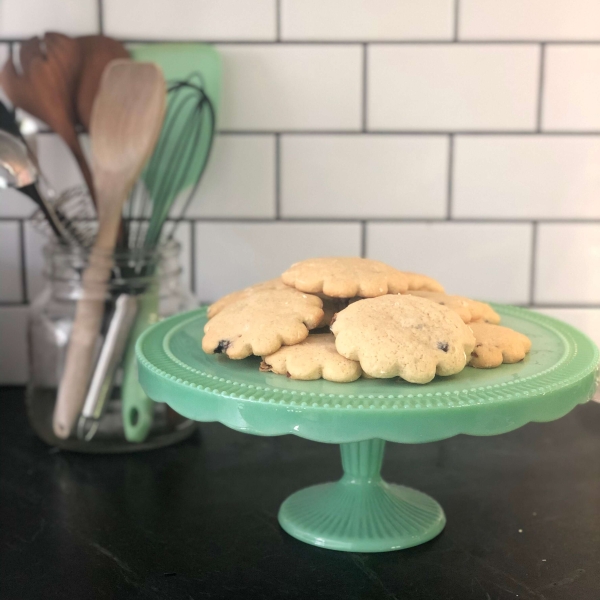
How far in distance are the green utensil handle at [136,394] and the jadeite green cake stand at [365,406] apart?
0.39 ft

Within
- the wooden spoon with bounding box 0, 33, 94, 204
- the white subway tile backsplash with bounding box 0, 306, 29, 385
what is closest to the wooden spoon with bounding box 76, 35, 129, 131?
the wooden spoon with bounding box 0, 33, 94, 204

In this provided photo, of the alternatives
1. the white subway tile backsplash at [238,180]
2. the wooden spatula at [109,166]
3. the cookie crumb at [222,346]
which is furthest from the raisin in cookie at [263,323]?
the white subway tile backsplash at [238,180]

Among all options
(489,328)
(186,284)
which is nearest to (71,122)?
(186,284)

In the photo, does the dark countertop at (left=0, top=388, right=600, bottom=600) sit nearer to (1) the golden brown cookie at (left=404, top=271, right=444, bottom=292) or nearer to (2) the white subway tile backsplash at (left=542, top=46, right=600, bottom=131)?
(1) the golden brown cookie at (left=404, top=271, right=444, bottom=292)

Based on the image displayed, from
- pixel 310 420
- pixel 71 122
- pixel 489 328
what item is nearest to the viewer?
pixel 310 420

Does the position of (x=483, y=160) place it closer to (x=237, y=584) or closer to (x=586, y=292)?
(x=586, y=292)

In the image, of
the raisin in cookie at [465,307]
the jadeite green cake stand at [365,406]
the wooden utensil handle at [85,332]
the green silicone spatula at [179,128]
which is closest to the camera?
the jadeite green cake stand at [365,406]

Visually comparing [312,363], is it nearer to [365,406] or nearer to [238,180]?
[365,406]

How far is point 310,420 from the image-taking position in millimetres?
438

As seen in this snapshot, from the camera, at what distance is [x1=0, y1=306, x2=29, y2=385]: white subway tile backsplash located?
88 cm

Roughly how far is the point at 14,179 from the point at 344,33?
38cm

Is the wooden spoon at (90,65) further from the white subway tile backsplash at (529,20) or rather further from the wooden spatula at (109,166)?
the white subway tile backsplash at (529,20)

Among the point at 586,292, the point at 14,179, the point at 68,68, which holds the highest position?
the point at 68,68

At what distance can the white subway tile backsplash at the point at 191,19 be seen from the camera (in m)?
0.81
